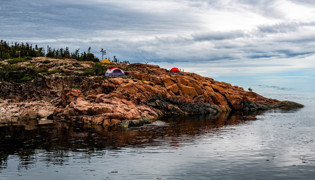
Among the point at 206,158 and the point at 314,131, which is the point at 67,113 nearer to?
the point at 206,158

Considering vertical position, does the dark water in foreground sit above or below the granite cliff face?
below

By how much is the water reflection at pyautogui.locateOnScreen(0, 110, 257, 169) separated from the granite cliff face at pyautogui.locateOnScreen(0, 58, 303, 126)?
5050mm

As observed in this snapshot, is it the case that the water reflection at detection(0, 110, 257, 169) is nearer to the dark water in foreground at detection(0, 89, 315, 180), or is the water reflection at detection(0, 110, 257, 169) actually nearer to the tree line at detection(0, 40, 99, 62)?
the dark water in foreground at detection(0, 89, 315, 180)

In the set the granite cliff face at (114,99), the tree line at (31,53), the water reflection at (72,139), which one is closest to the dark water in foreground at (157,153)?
the water reflection at (72,139)

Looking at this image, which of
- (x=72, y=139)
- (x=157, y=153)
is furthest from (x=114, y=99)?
(x=157, y=153)

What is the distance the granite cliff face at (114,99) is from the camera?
55.6m

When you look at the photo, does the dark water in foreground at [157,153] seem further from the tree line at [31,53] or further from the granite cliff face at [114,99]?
the tree line at [31,53]

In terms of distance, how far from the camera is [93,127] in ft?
161

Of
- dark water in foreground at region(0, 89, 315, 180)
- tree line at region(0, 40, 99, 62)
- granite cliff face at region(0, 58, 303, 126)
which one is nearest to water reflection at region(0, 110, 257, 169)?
dark water in foreground at region(0, 89, 315, 180)

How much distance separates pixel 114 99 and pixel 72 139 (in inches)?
908

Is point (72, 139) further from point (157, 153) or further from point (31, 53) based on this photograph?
point (31, 53)

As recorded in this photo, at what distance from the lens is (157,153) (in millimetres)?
29984

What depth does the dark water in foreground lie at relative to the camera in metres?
23.0

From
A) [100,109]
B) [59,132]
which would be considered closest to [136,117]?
[100,109]
